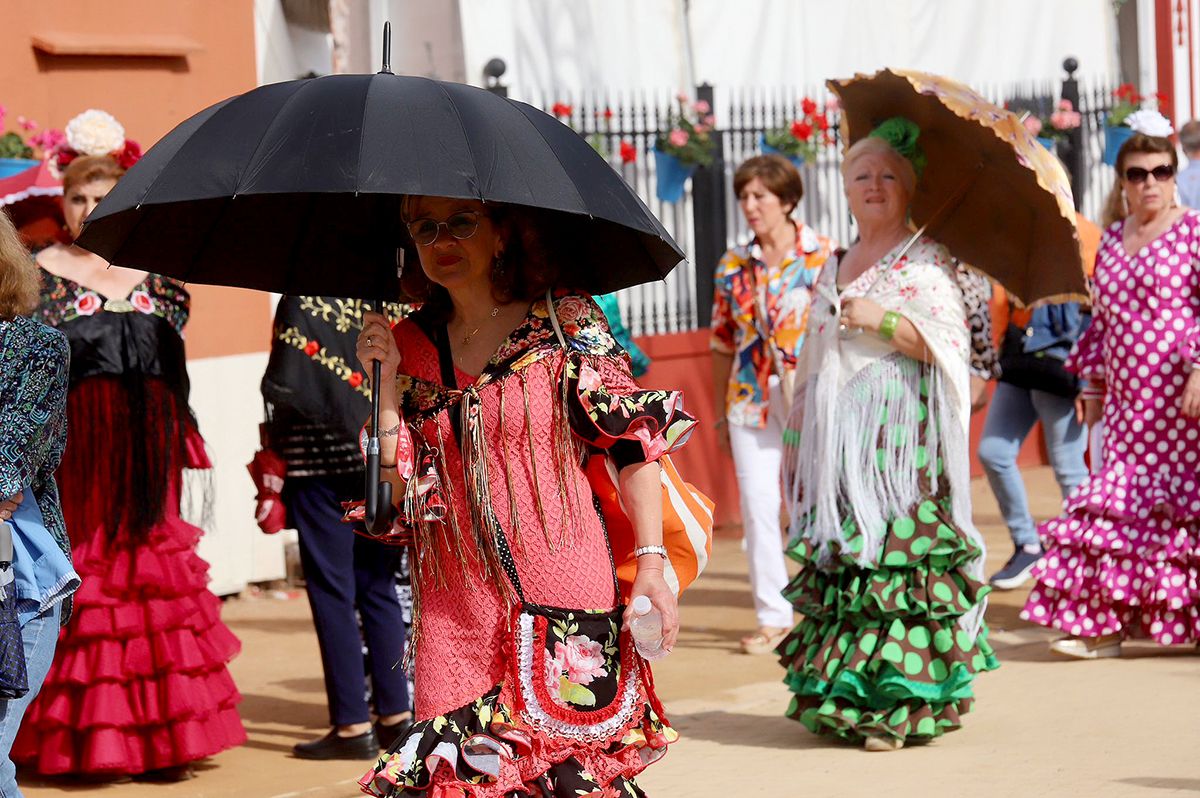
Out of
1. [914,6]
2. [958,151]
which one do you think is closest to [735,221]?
[914,6]

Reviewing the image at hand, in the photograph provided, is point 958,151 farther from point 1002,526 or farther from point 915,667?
point 1002,526

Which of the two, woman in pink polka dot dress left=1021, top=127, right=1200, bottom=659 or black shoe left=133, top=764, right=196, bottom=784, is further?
woman in pink polka dot dress left=1021, top=127, right=1200, bottom=659

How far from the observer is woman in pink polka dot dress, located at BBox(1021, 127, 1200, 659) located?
7.71m

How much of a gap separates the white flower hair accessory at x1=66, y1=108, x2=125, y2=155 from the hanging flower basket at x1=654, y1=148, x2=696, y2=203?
568 cm

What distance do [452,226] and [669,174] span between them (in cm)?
800

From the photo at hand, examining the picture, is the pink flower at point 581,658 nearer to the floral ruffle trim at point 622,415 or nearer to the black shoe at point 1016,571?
the floral ruffle trim at point 622,415

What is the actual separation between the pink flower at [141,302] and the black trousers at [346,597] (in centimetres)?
76

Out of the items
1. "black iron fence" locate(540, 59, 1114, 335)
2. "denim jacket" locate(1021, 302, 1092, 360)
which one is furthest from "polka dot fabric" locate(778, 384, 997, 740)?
"black iron fence" locate(540, 59, 1114, 335)

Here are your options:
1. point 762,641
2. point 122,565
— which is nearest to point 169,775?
point 122,565

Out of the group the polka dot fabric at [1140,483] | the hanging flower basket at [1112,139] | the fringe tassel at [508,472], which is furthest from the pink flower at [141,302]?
the hanging flower basket at [1112,139]

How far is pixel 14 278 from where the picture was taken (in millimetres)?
4348

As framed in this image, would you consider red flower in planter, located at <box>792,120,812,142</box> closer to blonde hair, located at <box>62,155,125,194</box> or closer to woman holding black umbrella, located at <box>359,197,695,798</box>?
blonde hair, located at <box>62,155,125,194</box>

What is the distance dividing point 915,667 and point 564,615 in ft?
8.69

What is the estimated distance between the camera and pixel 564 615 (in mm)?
3908
